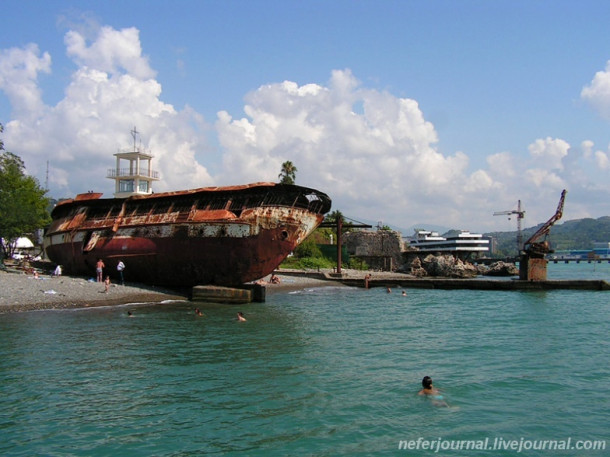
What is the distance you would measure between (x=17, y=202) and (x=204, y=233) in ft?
71.5

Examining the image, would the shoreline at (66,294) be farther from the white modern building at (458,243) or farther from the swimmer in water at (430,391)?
the white modern building at (458,243)

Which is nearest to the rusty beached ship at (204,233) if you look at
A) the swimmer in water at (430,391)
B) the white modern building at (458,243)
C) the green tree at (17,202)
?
the green tree at (17,202)

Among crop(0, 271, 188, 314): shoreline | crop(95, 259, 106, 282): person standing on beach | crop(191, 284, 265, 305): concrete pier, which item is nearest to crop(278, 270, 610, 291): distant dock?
crop(191, 284, 265, 305): concrete pier

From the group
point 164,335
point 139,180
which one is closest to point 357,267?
point 139,180

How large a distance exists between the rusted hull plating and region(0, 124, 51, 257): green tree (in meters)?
10.7

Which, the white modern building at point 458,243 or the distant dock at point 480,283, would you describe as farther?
the white modern building at point 458,243

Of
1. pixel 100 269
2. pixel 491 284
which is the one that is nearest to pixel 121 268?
pixel 100 269

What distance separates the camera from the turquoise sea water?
28.7ft

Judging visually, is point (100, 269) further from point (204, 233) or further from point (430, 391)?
point (430, 391)

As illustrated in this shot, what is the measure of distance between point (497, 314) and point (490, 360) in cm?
1206

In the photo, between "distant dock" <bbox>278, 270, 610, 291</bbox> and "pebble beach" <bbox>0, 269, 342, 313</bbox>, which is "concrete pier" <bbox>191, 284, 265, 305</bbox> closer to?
"pebble beach" <bbox>0, 269, 342, 313</bbox>

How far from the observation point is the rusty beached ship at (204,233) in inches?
1041

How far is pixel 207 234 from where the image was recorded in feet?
87.5

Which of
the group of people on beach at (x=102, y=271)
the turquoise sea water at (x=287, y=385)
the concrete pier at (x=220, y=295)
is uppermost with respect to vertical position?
the group of people on beach at (x=102, y=271)
